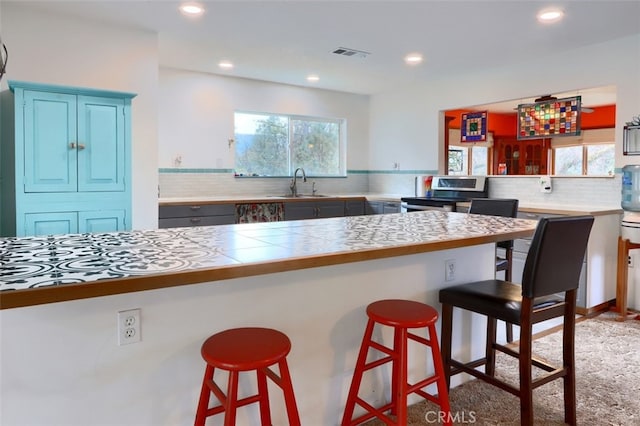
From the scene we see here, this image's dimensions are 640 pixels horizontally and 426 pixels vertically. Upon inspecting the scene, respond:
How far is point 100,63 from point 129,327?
2.97m

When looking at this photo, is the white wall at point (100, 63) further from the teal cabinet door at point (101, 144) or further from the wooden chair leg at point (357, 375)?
the wooden chair leg at point (357, 375)

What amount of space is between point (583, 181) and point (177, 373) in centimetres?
414

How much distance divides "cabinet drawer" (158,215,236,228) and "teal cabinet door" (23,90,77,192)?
3.94 feet

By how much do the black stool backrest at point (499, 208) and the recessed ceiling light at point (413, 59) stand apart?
1.83m

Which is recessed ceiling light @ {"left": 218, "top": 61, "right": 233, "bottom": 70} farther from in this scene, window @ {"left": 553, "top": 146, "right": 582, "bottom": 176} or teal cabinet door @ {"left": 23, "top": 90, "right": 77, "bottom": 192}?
window @ {"left": 553, "top": 146, "right": 582, "bottom": 176}

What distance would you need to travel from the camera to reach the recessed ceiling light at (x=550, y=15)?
3195mm

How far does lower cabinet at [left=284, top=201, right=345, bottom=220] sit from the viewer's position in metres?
5.14

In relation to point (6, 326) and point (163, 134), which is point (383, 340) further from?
point (163, 134)

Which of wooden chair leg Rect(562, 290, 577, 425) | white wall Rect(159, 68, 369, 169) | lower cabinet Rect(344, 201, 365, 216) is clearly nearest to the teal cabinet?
white wall Rect(159, 68, 369, 169)

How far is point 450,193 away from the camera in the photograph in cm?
525

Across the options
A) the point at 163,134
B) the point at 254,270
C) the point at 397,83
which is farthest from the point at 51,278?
the point at 397,83

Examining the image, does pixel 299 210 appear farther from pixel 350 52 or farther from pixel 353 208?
pixel 350 52

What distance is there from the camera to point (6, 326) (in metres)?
1.26

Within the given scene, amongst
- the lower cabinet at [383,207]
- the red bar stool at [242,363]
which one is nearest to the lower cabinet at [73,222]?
the red bar stool at [242,363]
